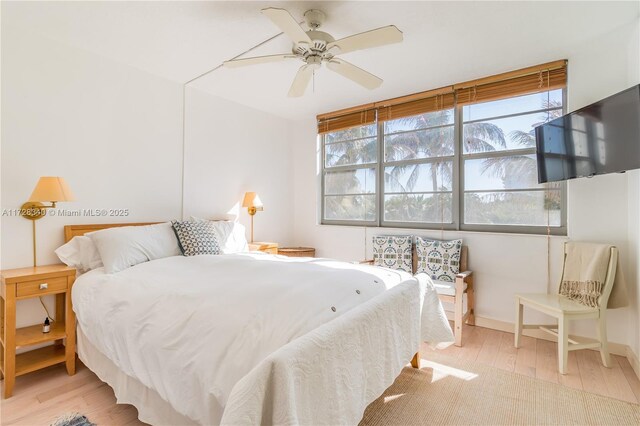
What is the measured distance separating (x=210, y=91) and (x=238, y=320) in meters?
3.08

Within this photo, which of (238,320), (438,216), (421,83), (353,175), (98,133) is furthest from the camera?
(353,175)

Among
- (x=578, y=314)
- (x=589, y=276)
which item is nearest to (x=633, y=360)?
(x=578, y=314)

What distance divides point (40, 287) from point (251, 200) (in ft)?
7.10

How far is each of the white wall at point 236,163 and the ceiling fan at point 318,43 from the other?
1.55m

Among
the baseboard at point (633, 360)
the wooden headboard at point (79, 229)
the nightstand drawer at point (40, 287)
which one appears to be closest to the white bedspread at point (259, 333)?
the nightstand drawer at point (40, 287)

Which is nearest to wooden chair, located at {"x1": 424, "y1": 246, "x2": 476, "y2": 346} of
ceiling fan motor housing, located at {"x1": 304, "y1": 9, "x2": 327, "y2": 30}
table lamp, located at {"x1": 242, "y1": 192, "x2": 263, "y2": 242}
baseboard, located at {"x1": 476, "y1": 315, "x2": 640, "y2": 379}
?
baseboard, located at {"x1": 476, "y1": 315, "x2": 640, "y2": 379}

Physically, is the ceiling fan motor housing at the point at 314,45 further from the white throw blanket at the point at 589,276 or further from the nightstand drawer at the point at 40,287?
the white throw blanket at the point at 589,276

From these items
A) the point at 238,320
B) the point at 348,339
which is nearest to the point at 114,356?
the point at 238,320

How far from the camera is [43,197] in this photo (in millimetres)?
2248

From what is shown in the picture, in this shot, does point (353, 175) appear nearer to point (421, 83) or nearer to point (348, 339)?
point (421, 83)

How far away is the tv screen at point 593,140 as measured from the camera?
201 centimetres

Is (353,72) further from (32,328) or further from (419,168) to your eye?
(32,328)

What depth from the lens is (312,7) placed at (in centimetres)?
209

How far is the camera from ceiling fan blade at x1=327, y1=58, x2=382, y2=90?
2256 millimetres
